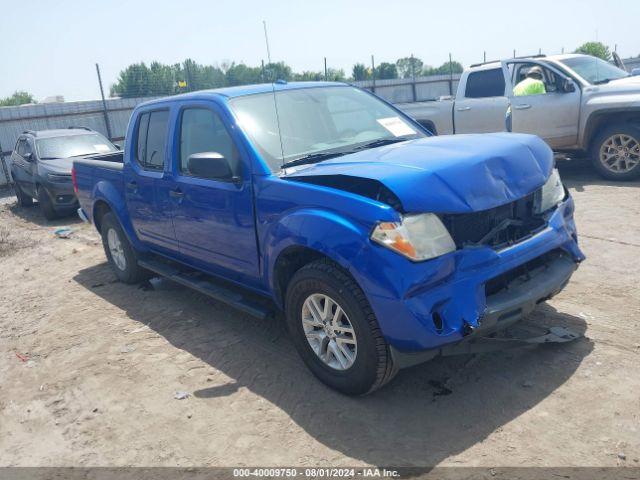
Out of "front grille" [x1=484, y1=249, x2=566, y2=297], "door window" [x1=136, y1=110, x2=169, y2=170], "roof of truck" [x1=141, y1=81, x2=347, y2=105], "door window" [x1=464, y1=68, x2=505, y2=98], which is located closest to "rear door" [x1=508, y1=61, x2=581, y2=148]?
"door window" [x1=464, y1=68, x2=505, y2=98]

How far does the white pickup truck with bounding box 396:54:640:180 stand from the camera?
8453mm

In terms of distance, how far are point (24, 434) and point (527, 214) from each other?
11.7 ft

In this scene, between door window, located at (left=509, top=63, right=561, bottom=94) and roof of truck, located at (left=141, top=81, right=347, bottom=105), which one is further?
door window, located at (left=509, top=63, right=561, bottom=94)

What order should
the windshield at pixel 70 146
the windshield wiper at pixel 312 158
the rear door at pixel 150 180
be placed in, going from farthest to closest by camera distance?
the windshield at pixel 70 146
the rear door at pixel 150 180
the windshield wiper at pixel 312 158

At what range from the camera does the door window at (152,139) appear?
509 centimetres

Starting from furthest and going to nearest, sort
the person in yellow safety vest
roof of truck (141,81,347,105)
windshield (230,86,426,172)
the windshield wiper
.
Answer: the person in yellow safety vest < roof of truck (141,81,347,105) < windshield (230,86,426,172) < the windshield wiper

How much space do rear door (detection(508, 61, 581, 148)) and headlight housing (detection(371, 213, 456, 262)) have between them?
692 cm

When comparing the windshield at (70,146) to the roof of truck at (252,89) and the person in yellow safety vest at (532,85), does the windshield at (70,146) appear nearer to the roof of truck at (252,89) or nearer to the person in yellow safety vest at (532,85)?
the roof of truck at (252,89)

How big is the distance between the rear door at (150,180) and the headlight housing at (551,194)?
9.90 feet

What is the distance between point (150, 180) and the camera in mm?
5141

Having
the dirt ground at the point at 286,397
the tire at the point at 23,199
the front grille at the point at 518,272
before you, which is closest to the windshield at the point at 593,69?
the dirt ground at the point at 286,397

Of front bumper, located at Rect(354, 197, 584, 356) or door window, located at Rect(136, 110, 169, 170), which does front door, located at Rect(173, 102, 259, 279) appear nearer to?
door window, located at Rect(136, 110, 169, 170)

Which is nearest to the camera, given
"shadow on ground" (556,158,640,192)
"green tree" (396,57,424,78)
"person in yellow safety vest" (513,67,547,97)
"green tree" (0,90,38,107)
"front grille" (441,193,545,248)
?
"front grille" (441,193,545,248)

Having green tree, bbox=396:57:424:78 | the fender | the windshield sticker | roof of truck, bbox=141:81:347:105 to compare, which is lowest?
the fender
